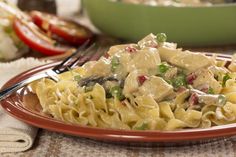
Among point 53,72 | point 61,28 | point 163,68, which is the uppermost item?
point 163,68

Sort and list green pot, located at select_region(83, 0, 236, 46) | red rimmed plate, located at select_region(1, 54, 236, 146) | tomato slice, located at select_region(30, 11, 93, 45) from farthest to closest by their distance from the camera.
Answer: tomato slice, located at select_region(30, 11, 93, 45), green pot, located at select_region(83, 0, 236, 46), red rimmed plate, located at select_region(1, 54, 236, 146)

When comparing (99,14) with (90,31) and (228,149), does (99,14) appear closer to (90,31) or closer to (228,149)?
(90,31)

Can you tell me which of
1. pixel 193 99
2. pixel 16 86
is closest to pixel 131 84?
pixel 193 99

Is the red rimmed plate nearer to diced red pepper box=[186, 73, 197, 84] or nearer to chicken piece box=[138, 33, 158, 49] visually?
diced red pepper box=[186, 73, 197, 84]

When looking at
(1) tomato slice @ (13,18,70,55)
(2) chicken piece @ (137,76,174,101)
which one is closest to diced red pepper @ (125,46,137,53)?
(2) chicken piece @ (137,76,174,101)

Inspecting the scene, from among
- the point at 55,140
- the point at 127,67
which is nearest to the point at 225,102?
the point at 127,67

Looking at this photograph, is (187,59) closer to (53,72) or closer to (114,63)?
(114,63)

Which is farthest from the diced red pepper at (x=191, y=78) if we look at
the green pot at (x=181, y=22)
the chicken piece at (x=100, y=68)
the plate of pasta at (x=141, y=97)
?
the green pot at (x=181, y=22)
